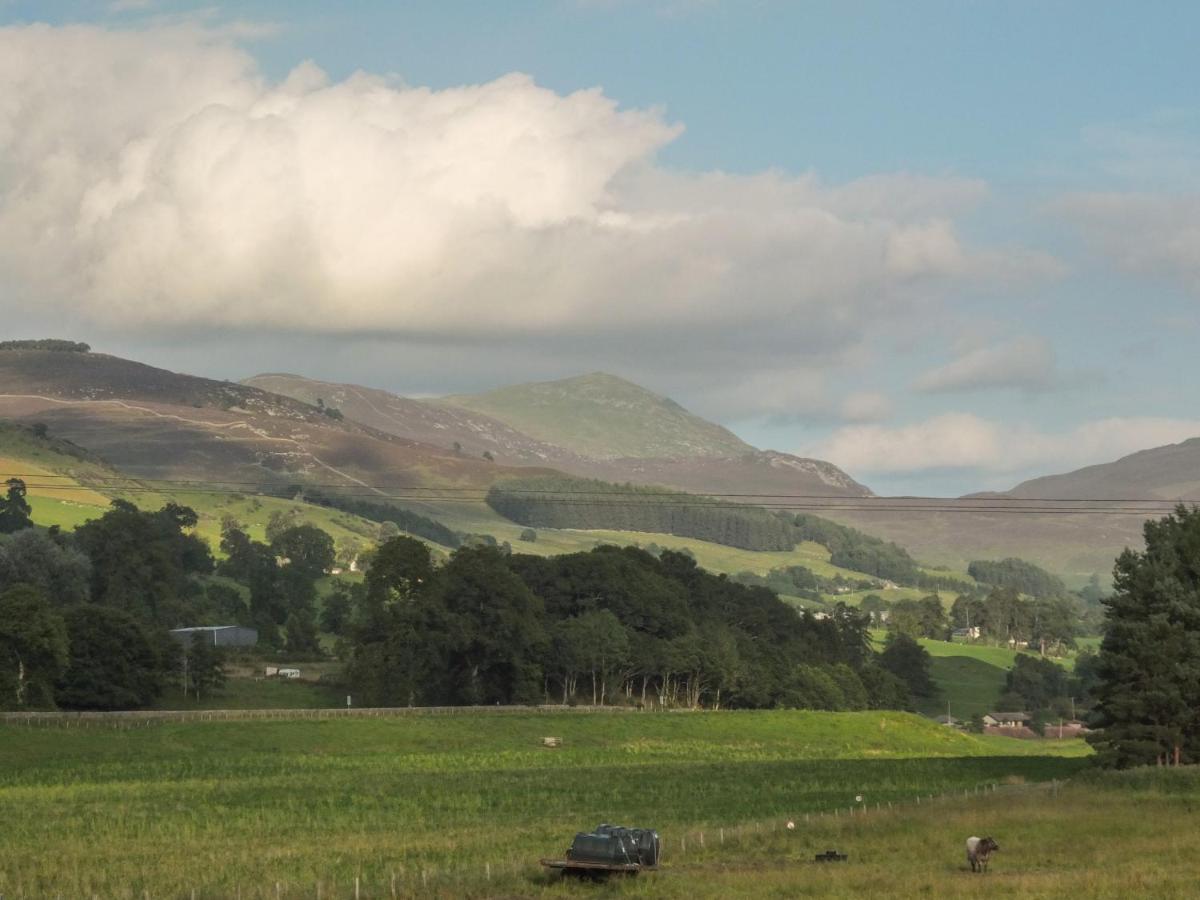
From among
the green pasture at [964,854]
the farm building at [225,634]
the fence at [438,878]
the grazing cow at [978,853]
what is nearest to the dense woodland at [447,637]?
the farm building at [225,634]

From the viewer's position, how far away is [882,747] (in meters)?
141

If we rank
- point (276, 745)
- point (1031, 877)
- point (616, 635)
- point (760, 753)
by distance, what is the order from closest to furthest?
1. point (1031, 877)
2. point (276, 745)
3. point (760, 753)
4. point (616, 635)

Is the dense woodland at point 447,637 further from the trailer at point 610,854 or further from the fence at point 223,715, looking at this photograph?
the trailer at point 610,854

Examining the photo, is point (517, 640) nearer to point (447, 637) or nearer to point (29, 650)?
point (447, 637)

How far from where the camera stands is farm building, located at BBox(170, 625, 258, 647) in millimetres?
180125

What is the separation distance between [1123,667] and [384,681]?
68.8 metres

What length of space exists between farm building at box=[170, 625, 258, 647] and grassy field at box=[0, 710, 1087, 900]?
2182 inches

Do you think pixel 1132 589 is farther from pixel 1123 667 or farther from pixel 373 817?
pixel 373 817

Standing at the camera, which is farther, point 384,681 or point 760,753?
point 384,681

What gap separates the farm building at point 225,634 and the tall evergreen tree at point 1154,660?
10655 centimetres

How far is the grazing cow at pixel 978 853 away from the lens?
54.4 metres

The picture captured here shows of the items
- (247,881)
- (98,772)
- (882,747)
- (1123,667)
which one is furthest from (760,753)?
(247,881)

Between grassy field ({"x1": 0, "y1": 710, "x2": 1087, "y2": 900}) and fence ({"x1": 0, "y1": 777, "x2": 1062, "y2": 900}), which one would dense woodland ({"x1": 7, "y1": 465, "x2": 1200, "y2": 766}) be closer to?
grassy field ({"x1": 0, "y1": 710, "x2": 1087, "y2": 900})

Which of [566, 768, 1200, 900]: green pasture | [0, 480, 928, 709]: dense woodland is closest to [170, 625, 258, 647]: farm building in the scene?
[0, 480, 928, 709]: dense woodland
